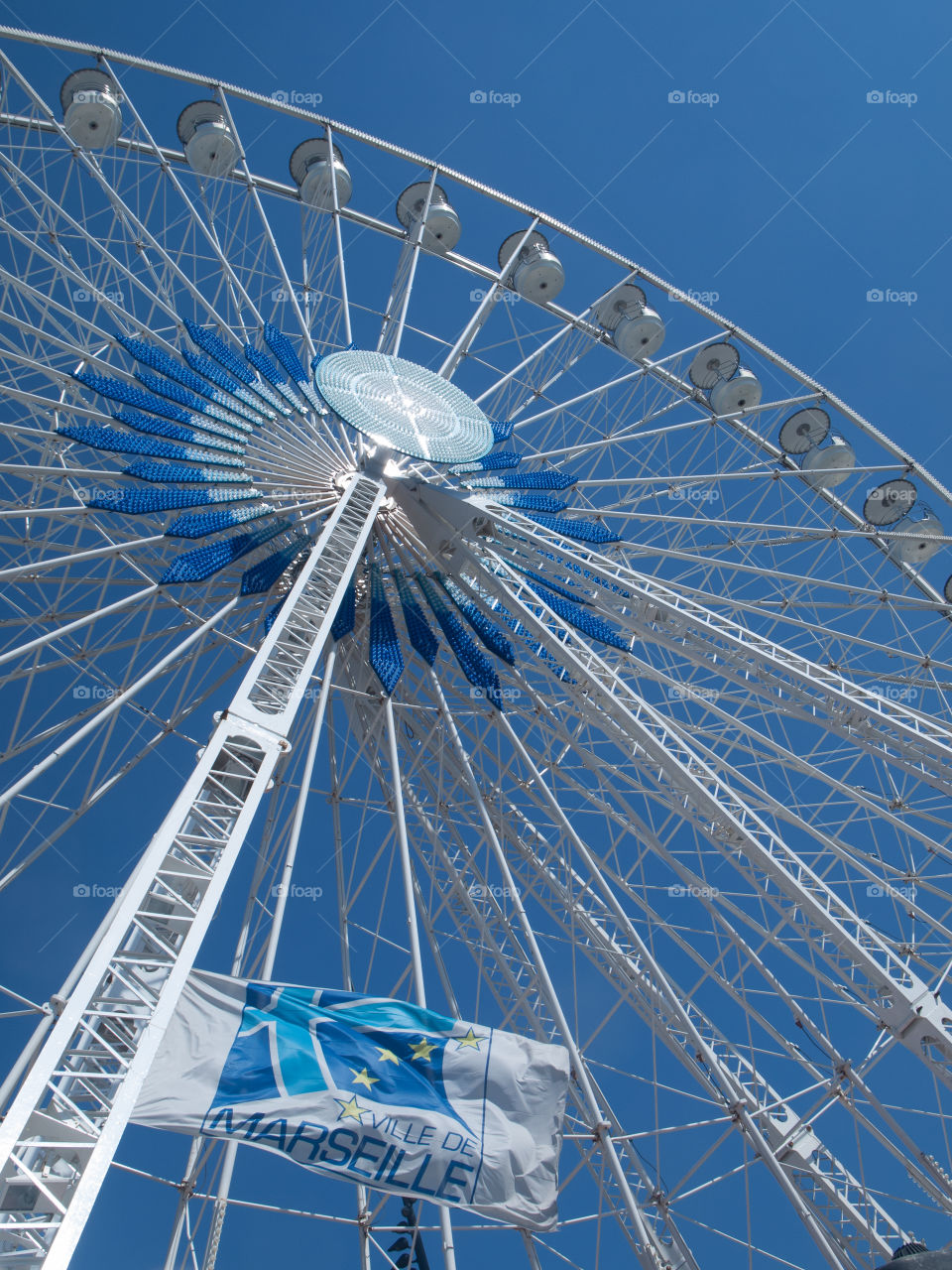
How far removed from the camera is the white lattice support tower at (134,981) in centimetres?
718

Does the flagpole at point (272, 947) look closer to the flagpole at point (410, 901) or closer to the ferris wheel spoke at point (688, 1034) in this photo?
the flagpole at point (410, 901)

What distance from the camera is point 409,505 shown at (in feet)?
60.7

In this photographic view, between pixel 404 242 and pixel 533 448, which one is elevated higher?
pixel 404 242

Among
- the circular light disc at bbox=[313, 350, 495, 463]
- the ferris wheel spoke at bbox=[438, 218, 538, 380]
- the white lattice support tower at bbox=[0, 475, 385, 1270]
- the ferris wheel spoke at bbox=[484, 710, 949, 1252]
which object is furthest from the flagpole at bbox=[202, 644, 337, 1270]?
the ferris wheel spoke at bbox=[438, 218, 538, 380]

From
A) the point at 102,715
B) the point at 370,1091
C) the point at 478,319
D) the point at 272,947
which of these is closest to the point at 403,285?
the point at 478,319

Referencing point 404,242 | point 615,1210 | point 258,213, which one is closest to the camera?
point 615,1210

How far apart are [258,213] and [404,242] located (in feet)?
12.0

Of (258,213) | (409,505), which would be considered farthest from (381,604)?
(258,213)

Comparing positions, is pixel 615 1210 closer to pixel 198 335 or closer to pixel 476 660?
pixel 476 660

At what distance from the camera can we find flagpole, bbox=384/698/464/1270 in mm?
12711

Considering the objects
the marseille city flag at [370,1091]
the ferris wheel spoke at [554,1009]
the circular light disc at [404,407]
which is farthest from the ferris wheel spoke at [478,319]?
the marseille city flag at [370,1091]

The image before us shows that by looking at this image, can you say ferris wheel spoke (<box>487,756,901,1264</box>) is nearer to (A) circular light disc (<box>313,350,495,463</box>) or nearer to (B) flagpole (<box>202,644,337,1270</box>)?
(B) flagpole (<box>202,644,337,1270</box>)

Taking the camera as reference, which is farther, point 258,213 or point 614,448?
point 614,448

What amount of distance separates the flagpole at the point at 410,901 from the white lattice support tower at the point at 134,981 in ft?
11.4
